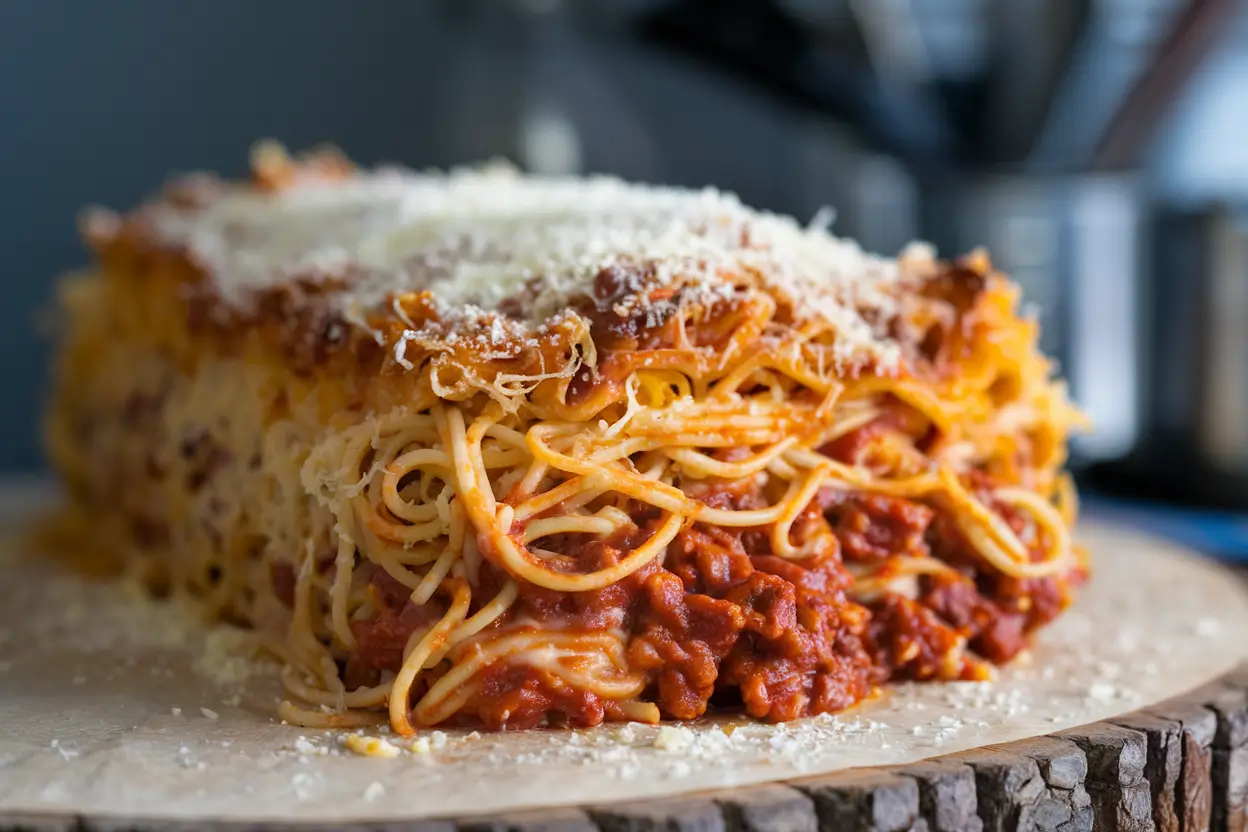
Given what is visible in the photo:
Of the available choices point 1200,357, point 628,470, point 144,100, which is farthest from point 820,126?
point 628,470

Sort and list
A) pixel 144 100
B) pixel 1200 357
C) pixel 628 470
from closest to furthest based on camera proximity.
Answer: pixel 628 470 → pixel 1200 357 → pixel 144 100

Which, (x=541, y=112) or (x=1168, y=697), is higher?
(x=541, y=112)

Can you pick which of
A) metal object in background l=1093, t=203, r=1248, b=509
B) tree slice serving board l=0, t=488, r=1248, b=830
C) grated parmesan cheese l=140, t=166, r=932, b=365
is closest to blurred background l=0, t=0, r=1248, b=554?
metal object in background l=1093, t=203, r=1248, b=509

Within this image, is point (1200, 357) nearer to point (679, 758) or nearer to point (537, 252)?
point (537, 252)

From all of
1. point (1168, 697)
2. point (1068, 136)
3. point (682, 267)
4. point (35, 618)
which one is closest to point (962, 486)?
point (1168, 697)

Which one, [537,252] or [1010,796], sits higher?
[537,252]

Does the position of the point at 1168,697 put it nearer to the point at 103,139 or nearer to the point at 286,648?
the point at 286,648

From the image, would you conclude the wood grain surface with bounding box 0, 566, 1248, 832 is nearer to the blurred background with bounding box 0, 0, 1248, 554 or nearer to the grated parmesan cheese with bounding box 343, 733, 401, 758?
the grated parmesan cheese with bounding box 343, 733, 401, 758

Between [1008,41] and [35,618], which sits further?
[1008,41]
